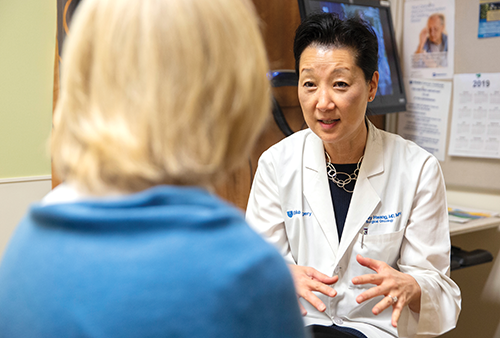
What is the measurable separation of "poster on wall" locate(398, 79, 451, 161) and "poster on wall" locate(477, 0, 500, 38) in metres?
0.27

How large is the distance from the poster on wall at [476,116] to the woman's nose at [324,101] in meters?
1.08

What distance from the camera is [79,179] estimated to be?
518mm

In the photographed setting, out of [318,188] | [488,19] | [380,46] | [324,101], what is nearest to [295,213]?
[318,188]

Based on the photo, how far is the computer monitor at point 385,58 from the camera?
7.18 feet

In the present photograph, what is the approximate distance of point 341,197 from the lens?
147cm

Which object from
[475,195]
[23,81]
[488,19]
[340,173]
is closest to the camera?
[340,173]

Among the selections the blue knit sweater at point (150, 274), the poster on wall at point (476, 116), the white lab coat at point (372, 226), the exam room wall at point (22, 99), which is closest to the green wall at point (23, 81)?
the exam room wall at point (22, 99)

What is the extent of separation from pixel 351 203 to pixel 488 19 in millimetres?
1264

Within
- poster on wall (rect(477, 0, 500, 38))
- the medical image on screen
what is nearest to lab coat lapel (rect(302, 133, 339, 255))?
the medical image on screen

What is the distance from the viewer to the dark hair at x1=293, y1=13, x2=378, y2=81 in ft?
4.66

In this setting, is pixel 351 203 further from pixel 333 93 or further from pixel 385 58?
pixel 385 58

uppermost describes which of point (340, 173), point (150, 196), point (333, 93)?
point (333, 93)

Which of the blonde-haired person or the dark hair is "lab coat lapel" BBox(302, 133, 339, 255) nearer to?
the dark hair

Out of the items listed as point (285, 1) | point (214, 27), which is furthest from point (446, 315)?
point (285, 1)
